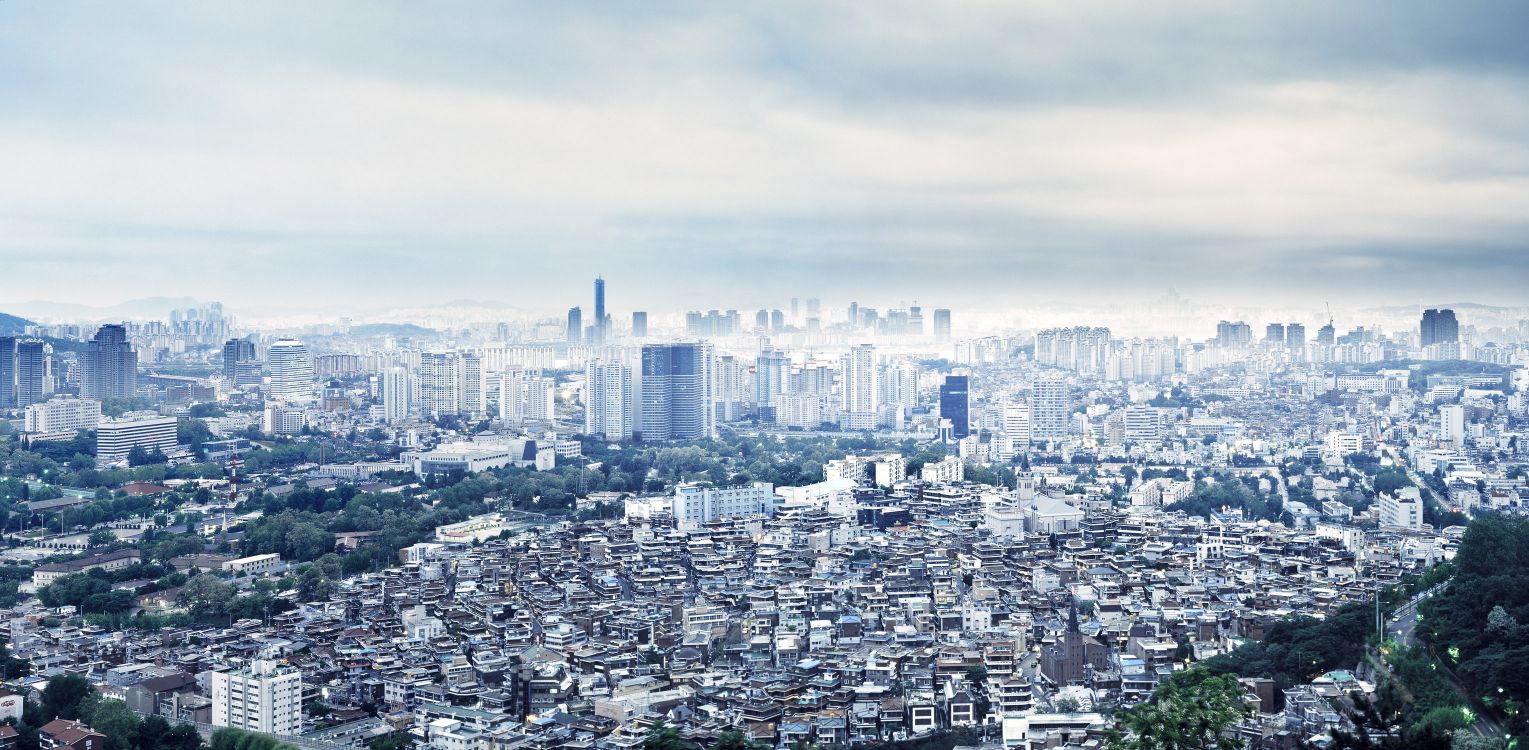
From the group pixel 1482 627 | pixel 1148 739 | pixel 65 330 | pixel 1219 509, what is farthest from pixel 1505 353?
pixel 65 330

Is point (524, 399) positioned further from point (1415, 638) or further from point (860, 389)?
point (1415, 638)

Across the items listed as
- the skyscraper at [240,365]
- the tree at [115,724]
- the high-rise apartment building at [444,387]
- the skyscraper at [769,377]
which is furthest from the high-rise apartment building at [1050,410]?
the skyscraper at [240,365]

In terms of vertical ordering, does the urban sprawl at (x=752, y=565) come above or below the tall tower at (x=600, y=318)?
below

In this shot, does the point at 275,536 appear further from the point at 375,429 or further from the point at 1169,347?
the point at 1169,347

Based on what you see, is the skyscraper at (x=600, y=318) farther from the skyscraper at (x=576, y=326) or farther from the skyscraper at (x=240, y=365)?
the skyscraper at (x=240, y=365)

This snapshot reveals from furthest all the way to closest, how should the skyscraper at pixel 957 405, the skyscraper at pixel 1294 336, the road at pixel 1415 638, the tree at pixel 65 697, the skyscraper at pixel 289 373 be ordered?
the skyscraper at pixel 1294 336, the skyscraper at pixel 289 373, the skyscraper at pixel 957 405, the tree at pixel 65 697, the road at pixel 1415 638

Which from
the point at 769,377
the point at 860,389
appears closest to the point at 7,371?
the point at 769,377

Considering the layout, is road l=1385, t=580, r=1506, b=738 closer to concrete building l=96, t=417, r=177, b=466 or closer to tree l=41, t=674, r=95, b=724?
tree l=41, t=674, r=95, b=724
